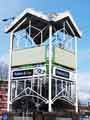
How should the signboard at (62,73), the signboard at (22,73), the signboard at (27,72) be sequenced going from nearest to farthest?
the signboard at (27,72)
the signboard at (62,73)
the signboard at (22,73)

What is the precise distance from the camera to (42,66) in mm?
43875

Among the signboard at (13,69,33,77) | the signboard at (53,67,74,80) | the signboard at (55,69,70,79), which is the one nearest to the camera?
the signboard at (53,67,74,80)

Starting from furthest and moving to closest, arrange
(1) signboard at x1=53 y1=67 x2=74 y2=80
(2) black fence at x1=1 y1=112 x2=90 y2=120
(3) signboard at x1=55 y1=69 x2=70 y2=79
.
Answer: (3) signboard at x1=55 y1=69 x2=70 y2=79 < (1) signboard at x1=53 y1=67 x2=74 y2=80 < (2) black fence at x1=1 y1=112 x2=90 y2=120

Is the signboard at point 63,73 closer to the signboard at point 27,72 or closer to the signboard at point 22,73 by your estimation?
the signboard at point 27,72

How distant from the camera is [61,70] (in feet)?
148

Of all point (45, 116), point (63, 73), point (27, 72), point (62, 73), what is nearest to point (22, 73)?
point (27, 72)

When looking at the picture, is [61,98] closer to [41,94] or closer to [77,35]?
[41,94]

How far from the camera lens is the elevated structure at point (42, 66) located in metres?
43.7

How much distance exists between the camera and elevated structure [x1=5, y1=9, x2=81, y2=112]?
4369cm

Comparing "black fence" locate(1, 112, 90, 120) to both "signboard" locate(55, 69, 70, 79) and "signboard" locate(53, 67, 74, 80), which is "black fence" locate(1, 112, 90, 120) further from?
"signboard" locate(55, 69, 70, 79)

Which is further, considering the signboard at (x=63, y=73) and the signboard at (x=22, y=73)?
the signboard at (x=22, y=73)

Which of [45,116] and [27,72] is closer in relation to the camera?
[45,116]

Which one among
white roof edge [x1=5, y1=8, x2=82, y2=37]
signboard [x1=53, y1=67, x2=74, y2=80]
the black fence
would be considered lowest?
the black fence

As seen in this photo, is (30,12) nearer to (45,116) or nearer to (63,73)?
(63,73)
